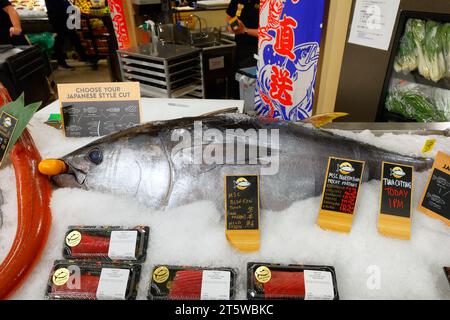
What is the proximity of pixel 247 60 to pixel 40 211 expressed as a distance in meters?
3.66

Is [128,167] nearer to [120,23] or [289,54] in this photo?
[289,54]

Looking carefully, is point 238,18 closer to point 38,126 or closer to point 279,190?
point 38,126

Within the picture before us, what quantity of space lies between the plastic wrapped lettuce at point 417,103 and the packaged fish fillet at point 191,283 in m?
1.92

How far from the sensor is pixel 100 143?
1.18 metres

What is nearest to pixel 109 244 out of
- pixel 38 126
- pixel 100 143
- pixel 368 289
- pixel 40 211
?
pixel 40 211

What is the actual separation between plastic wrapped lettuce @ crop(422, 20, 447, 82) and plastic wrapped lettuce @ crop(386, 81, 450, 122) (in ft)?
0.54

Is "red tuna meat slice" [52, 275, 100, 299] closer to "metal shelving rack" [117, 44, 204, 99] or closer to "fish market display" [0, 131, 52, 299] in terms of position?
"fish market display" [0, 131, 52, 299]

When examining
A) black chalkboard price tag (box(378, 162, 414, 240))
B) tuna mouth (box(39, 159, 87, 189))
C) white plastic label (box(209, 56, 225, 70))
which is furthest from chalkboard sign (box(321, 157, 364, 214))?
white plastic label (box(209, 56, 225, 70))

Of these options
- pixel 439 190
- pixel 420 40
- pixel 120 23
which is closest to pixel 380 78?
pixel 420 40

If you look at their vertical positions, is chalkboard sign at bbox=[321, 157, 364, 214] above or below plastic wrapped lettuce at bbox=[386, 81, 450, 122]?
above

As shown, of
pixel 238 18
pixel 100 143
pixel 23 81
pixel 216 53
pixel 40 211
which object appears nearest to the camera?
pixel 40 211

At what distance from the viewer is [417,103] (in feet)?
7.23

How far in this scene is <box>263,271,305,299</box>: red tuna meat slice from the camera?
0.90 meters

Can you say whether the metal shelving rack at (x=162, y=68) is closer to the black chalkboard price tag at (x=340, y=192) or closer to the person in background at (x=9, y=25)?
the black chalkboard price tag at (x=340, y=192)
